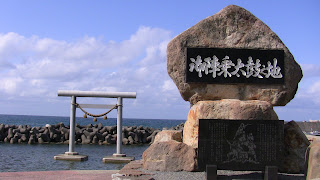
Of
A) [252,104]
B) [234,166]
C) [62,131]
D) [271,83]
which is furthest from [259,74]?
[62,131]

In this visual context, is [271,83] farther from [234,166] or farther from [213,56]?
[234,166]

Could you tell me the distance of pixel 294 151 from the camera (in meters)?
8.00

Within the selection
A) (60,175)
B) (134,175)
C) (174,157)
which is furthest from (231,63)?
(60,175)

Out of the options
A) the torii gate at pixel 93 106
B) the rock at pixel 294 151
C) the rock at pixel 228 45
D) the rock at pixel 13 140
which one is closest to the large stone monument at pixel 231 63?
the rock at pixel 228 45

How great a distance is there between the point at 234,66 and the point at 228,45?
0.51 metres

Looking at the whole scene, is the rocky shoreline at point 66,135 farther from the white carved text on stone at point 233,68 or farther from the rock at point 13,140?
the white carved text on stone at point 233,68

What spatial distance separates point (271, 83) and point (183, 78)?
1995mm

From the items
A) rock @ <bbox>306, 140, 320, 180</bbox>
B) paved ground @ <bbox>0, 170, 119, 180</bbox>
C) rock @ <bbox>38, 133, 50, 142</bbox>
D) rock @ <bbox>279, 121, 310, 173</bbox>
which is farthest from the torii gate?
rock @ <bbox>38, 133, 50, 142</bbox>

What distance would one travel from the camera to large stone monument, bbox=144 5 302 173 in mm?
8242

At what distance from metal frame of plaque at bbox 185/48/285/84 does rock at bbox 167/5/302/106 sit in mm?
111

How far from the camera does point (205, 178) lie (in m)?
7.07

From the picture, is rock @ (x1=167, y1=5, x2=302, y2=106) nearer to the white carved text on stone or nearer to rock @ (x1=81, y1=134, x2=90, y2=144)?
the white carved text on stone

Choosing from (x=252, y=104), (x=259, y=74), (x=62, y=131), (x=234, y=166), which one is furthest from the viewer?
(x=62, y=131)

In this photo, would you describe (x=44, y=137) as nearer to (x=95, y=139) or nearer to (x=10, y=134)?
(x=10, y=134)
